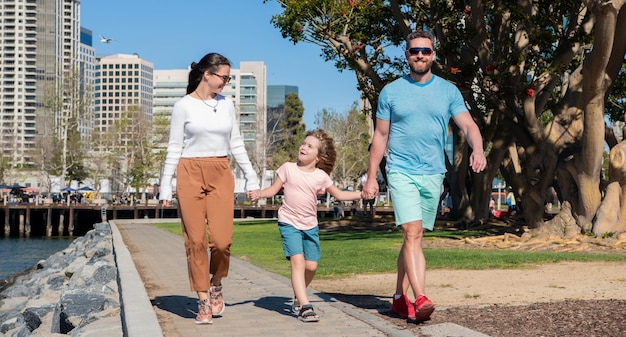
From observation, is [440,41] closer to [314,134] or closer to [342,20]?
[342,20]

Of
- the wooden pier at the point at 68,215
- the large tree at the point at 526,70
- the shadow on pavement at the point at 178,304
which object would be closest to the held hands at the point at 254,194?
the shadow on pavement at the point at 178,304

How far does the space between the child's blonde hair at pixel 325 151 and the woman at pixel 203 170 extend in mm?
819

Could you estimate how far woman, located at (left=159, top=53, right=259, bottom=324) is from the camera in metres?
7.46

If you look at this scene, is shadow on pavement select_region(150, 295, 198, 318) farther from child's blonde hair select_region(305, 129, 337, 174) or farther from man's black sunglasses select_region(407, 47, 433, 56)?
man's black sunglasses select_region(407, 47, 433, 56)

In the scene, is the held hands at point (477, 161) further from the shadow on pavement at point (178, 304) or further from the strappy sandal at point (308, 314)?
the shadow on pavement at point (178, 304)

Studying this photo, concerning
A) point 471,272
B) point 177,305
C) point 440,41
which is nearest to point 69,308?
point 177,305

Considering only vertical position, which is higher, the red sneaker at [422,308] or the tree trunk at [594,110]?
the tree trunk at [594,110]

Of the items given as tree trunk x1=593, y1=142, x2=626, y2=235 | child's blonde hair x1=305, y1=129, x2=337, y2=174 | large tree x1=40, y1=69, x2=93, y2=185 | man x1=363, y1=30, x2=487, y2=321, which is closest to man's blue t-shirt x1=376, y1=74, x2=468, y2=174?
man x1=363, y1=30, x2=487, y2=321

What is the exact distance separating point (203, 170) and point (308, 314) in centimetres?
144

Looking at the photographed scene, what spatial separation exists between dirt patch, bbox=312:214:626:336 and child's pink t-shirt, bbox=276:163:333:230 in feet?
3.54

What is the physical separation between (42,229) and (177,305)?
66558 mm

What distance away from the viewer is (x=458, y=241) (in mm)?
21297

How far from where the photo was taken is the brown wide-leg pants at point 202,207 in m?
7.44

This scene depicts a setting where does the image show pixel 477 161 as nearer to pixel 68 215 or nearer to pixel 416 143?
pixel 416 143
